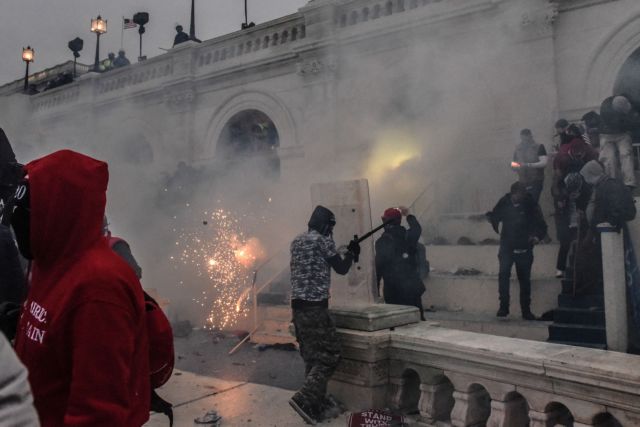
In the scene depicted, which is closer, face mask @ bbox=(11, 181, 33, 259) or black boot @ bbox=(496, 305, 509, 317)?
face mask @ bbox=(11, 181, 33, 259)

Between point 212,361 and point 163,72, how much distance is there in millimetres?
10781

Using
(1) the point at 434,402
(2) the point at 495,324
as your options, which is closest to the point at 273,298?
(2) the point at 495,324

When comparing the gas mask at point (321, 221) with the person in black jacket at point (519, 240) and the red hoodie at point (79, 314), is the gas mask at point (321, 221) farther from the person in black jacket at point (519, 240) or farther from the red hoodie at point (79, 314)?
the person in black jacket at point (519, 240)

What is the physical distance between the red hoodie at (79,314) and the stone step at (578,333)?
388 centimetres

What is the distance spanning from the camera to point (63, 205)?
1.43m

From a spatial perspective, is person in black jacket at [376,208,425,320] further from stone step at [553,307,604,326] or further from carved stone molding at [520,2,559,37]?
carved stone molding at [520,2,559,37]

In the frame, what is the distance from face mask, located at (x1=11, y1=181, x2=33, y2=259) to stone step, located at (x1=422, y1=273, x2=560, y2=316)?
5902 millimetres

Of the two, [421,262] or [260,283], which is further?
[260,283]

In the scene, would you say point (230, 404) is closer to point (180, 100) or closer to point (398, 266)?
point (398, 266)

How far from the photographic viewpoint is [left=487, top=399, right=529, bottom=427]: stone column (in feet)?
8.73

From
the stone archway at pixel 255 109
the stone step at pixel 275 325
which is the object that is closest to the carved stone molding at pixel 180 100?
the stone archway at pixel 255 109

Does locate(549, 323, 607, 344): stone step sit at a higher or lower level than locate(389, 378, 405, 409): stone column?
higher

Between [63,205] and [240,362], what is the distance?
5121 mm

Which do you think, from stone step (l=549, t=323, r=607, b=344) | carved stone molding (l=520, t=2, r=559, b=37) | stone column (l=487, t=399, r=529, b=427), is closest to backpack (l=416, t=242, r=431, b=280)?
stone step (l=549, t=323, r=607, b=344)
